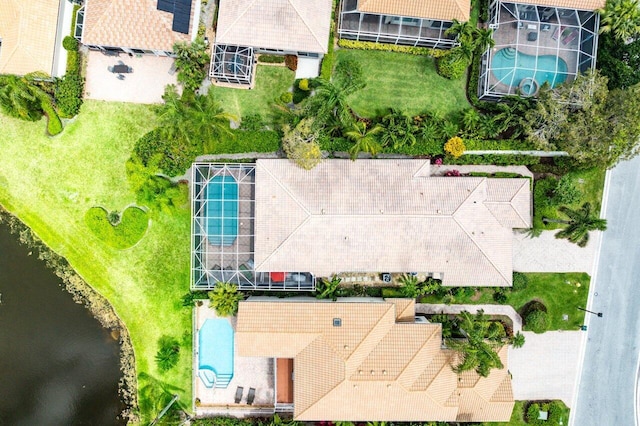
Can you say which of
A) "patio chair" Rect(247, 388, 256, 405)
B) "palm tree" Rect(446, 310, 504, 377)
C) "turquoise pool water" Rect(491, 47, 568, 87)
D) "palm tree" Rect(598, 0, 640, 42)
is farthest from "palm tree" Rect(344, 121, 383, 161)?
"patio chair" Rect(247, 388, 256, 405)

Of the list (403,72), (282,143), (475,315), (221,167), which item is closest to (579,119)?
(403,72)

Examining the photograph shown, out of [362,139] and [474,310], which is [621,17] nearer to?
[362,139]

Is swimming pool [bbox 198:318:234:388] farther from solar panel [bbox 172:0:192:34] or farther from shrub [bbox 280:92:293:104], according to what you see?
solar panel [bbox 172:0:192:34]

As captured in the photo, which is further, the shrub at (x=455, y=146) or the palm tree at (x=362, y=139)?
the shrub at (x=455, y=146)

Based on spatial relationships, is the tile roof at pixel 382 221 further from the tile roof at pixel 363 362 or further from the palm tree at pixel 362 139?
the tile roof at pixel 363 362

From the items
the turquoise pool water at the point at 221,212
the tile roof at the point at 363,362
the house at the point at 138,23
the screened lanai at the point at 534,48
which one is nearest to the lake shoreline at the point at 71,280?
the turquoise pool water at the point at 221,212

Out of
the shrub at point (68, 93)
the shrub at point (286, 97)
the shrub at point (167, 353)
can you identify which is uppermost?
the shrub at point (286, 97)

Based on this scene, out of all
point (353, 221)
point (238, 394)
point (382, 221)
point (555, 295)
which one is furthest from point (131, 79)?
point (555, 295)
